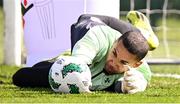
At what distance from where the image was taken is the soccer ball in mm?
5500

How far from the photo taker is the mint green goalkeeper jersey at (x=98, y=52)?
5.43 m

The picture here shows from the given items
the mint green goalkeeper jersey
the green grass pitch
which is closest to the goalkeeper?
the mint green goalkeeper jersey

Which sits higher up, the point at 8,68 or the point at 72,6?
the point at 72,6

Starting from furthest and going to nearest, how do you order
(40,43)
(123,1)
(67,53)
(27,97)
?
(123,1), (40,43), (67,53), (27,97)

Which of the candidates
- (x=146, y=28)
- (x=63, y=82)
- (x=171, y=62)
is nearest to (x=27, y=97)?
(x=63, y=82)

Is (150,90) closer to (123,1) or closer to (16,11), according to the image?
(16,11)

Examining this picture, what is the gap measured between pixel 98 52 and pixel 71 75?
0.27 meters

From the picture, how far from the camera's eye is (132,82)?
5660 mm

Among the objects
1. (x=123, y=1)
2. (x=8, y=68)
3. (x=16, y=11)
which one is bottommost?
(x=123, y=1)

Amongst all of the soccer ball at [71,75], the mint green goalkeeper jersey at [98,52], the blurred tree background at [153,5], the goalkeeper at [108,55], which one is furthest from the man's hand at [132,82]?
the blurred tree background at [153,5]

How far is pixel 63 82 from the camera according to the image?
18.3 feet

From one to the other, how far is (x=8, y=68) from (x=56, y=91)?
292 cm

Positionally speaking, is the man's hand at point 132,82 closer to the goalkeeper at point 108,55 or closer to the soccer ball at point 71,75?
the goalkeeper at point 108,55

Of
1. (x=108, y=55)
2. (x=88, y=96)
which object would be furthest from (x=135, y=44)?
(x=88, y=96)
